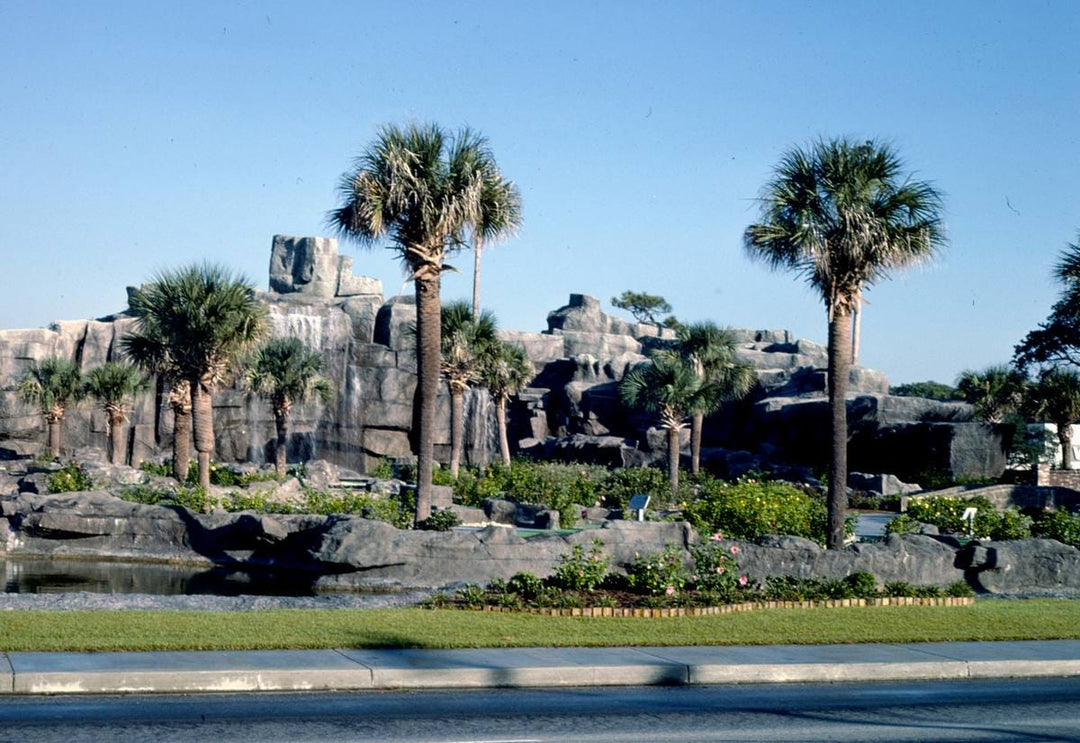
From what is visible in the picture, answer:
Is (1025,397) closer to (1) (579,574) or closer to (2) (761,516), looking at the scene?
(2) (761,516)

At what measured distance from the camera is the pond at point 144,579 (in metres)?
20.8

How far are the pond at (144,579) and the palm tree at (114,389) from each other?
22.5 meters

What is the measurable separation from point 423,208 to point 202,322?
1138 cm

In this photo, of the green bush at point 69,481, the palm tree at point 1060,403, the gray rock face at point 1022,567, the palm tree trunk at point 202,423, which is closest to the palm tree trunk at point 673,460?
the palm tree trunk at point 202,423

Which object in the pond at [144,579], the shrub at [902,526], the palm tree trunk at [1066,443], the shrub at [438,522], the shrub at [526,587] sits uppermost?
the palm tree trunk at [1066,443]

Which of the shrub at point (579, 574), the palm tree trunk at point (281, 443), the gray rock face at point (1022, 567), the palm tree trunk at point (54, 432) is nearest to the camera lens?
the shrub at point (579, 574)

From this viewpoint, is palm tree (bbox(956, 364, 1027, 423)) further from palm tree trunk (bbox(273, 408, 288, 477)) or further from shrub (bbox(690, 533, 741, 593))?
shrub (bbox(690, 533, 741, 593))

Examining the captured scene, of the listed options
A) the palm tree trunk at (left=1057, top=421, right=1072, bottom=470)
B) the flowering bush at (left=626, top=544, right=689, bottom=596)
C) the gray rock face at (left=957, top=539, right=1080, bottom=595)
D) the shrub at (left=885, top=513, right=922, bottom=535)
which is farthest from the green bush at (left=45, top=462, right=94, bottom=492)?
the palm tree trunk at (left=1057, top=421, right=1072, bottom=470)

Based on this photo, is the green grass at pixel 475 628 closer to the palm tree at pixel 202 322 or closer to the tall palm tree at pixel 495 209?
the tall palm tree at pixel 495 209

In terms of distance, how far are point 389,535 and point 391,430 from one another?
122 ft

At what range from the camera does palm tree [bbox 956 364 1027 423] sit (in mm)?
51375

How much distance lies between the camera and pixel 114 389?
154 feet

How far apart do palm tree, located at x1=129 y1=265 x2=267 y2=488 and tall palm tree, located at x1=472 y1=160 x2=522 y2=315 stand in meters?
10.7

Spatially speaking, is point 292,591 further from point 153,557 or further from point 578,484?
point 578,484
